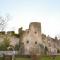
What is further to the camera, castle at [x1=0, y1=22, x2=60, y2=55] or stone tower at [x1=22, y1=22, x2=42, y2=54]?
stone tower at [x1=22, y1=22, x2=42, y2=54]

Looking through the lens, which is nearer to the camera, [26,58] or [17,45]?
[26,58]

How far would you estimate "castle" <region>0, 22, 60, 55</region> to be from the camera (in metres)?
41.2

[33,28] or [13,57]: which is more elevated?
[33,28]

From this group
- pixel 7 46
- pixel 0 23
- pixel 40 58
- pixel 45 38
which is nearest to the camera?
pixel 40 58

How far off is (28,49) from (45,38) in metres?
4.48

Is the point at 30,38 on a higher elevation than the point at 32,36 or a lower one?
lower

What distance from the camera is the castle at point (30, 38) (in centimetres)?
4125

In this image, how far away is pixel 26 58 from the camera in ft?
93.1

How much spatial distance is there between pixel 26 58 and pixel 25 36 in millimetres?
14080

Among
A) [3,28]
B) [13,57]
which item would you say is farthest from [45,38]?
[13,57]

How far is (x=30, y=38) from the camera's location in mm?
42062

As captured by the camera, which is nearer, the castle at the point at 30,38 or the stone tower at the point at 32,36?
the castle at the point at 30,38

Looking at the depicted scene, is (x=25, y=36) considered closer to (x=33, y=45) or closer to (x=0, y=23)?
(x=33, y=45)

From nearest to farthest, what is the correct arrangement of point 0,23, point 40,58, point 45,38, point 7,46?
point 40,58 → point 0,23 → point 7,46 → point 45,38
